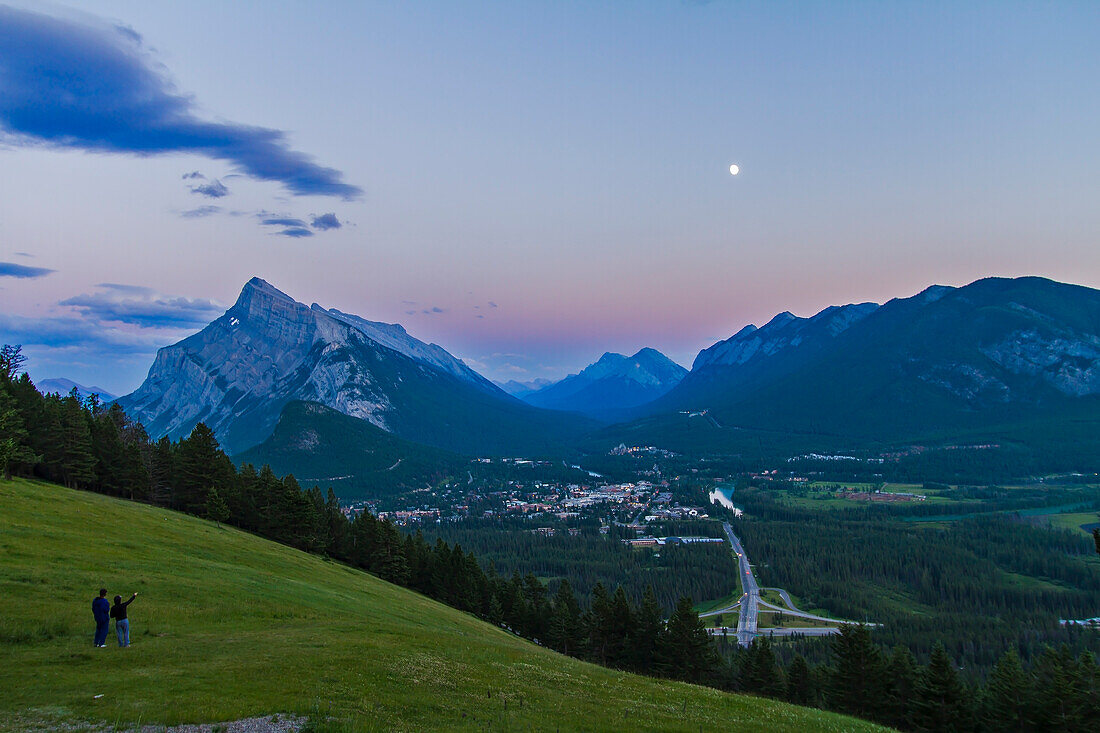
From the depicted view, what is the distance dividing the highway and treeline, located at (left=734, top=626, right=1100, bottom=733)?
42.9 metres

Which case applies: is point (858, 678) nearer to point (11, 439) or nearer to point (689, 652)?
point (689, 652)

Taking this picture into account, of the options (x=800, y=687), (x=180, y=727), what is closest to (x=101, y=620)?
(x=180, y=727)

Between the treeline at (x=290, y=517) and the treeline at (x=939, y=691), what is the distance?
16.7 meters

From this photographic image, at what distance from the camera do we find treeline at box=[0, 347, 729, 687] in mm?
69188

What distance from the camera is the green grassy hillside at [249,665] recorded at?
65.3 feet

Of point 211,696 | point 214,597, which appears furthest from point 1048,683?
point 214,597

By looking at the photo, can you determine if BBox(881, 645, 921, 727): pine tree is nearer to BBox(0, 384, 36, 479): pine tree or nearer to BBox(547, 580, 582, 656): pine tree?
BBox(547, 580, 582, 656): pine tree

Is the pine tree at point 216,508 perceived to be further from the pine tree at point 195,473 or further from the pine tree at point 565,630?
the pine tree at point 565,630

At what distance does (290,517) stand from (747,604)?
112 meters

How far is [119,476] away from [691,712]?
8890 centimetres

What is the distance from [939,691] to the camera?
4884cm

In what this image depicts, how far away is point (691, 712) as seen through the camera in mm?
26469

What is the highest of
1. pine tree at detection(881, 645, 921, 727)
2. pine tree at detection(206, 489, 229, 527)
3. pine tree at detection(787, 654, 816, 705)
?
pine tree at detection(206, 489, 229, 527)

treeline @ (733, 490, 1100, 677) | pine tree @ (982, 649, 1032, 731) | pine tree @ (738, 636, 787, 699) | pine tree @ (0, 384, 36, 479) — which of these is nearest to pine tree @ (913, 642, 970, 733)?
pine tree @ (982, 649, 1032, 731)
